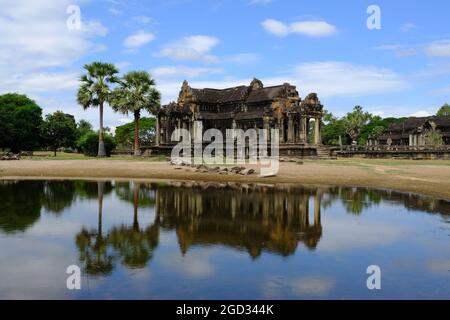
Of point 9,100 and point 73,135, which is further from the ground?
point 9,100

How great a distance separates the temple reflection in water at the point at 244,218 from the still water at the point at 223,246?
0.05 m

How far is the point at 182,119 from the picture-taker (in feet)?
239

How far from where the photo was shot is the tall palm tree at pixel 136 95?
2502 inches

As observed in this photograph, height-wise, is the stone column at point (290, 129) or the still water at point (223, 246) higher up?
the stone column at point (290, 129)

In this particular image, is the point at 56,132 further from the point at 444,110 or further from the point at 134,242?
the point at 444,110

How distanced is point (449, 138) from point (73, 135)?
77399 millimetres

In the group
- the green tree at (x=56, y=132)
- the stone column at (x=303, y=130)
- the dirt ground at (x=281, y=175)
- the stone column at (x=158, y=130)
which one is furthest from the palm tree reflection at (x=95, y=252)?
the green tree at (x=56, y=132)

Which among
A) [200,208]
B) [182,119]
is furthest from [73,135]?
[200,208]

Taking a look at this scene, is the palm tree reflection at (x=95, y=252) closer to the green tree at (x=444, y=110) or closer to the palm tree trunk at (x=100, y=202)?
the palm tree trunk at (x=100, y=202)

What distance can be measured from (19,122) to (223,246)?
7470 centimetres
